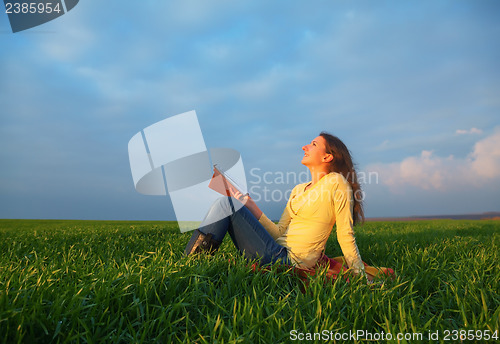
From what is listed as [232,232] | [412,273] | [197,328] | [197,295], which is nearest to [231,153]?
[232,232]

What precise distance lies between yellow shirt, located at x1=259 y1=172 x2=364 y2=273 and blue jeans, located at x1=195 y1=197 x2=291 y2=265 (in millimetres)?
201

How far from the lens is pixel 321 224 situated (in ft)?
11.7

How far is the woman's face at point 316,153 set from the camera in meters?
3.91

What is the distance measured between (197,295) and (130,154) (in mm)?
1988

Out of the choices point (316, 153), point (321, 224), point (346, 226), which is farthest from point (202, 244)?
point (316, 153)

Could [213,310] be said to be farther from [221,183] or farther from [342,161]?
[342,161]

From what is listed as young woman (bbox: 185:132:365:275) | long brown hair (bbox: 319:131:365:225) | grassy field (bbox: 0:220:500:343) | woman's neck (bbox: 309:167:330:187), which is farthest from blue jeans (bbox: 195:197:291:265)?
long brown hair (bbox: 319:131:365:225)

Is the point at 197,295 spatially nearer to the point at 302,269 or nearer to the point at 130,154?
the point at 302,269

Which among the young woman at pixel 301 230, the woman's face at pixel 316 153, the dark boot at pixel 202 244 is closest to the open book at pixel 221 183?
the young woman at pixel 301 230

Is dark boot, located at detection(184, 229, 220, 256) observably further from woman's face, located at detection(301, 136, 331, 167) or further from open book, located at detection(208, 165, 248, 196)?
woman's face, located at detection(301, 136, 331, 167)

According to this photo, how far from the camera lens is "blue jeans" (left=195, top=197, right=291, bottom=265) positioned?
348 cm

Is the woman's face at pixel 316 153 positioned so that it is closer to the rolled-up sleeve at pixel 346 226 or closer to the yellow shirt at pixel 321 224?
the yellow shirt at pixel 321 224

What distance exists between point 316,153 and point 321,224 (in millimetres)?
890

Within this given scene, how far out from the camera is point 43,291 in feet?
7.62
